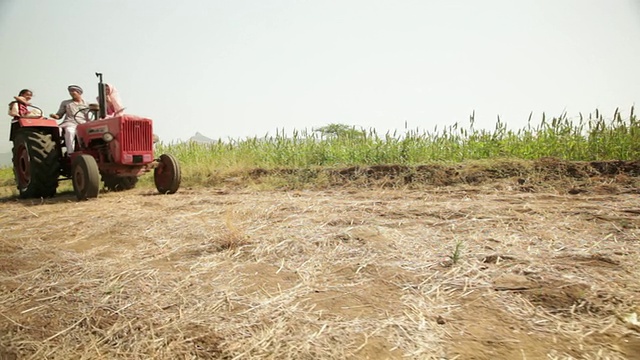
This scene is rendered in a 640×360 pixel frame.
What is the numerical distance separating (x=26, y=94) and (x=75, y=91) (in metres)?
0.86

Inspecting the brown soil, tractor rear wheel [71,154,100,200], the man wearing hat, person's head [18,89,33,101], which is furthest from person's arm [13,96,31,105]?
the brown soil

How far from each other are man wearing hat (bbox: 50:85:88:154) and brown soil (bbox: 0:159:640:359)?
2704 millimetres

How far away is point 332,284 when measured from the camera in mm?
1738

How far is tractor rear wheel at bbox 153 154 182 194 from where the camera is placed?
5461 mm

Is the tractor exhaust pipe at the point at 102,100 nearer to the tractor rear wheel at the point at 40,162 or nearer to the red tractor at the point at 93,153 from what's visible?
the red tractor at the point at 93,153

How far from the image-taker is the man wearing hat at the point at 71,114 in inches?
221

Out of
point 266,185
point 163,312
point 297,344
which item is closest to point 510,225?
point 297,344

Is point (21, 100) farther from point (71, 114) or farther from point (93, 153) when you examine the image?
point (93, 153)

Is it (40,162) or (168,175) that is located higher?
(40,162)

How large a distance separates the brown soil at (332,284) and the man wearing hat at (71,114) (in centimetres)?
270

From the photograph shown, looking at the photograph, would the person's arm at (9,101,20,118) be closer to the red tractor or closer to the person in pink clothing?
the red tractor

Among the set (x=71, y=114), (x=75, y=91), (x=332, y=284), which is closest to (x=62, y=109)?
(x=71, y=114)

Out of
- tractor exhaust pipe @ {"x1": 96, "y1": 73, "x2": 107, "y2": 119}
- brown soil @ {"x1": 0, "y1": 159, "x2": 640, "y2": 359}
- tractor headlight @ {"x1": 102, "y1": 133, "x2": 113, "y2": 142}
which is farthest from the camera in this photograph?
tractor exhaust pipe @ {"x1": 96, "y1": 73, "x2": 107, "y2": 119}

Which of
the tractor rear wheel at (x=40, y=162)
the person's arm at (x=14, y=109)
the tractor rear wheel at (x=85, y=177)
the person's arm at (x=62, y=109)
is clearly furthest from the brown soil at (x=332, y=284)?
the person's arm at (x=14, y=109)
